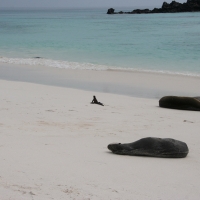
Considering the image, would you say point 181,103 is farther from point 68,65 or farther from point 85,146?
point 68,65

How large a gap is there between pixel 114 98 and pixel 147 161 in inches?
192

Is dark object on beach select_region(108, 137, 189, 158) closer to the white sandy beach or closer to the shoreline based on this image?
the white sandy beach

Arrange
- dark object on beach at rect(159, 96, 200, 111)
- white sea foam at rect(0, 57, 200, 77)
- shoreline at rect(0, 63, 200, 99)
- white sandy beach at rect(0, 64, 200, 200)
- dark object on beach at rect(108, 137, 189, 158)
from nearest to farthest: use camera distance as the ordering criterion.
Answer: white sandy beach at rect(0, 64, 200, 200), dark object on beach at rect(108, 137, 189, 158), dark object on beach at rect(159, 96, 200, 111), shoreline at rect(0, 63, 200, 99), white sea foam at rect(0, 57, 200, 77)

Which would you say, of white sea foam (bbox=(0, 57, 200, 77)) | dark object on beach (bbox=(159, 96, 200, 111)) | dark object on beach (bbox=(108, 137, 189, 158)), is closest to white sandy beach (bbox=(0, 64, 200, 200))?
dark object on beach (bbox=(108, 137, 189, 158))

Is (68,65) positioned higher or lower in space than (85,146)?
lower

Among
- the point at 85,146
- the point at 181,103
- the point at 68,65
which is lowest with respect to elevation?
the point at 68,65

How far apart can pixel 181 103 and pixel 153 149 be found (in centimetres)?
388

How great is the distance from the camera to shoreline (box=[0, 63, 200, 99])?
10691 millimetres

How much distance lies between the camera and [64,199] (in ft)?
9.89

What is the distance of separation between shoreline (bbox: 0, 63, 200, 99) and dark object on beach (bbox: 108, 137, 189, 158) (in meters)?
5.37

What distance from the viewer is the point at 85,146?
4.76 metres

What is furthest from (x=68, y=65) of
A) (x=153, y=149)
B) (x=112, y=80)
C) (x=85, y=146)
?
(x=153, y=149)

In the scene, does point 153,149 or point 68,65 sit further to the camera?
point 68,65

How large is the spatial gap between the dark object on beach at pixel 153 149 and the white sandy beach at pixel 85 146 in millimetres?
97
